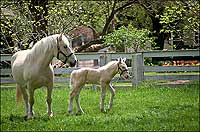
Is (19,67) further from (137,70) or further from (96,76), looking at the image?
(137,70)

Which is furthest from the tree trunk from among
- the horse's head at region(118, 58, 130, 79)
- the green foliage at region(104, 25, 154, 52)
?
the horse's head at region(118, 58, 130, 79)

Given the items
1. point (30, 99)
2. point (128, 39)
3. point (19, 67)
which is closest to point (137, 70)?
point (128, 39)

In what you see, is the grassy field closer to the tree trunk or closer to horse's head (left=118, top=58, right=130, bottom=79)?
horse's head (left=118, top=58, right=130, bottom=79)

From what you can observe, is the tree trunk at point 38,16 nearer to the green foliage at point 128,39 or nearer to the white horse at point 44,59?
the green foliage at point 128,39

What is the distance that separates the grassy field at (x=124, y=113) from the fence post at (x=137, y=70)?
1.03m

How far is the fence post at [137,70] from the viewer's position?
14223mm

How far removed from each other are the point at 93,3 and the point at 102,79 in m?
15.7

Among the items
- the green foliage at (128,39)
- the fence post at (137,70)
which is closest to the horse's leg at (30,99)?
the fence post at (137,70)

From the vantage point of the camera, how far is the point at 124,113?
880cm

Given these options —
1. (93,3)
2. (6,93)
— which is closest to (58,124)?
(6,93)

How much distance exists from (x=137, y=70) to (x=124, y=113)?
5.59 meters

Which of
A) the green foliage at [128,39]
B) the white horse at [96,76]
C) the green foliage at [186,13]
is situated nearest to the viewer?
the white horse at [96,76]

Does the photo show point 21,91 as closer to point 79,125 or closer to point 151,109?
point 79,125

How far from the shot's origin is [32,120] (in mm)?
8258
